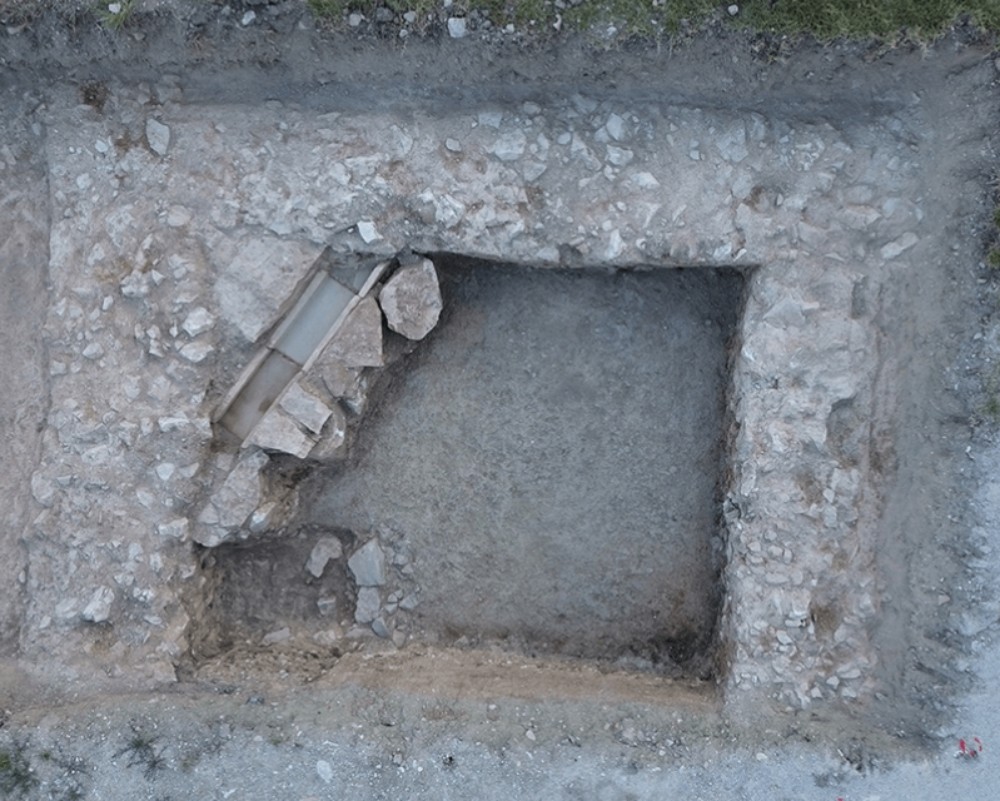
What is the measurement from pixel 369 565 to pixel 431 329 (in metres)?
1.65

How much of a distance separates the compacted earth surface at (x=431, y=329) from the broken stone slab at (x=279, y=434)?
0.07 feet

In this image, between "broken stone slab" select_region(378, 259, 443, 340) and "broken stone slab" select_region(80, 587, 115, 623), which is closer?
"broken stone slab" select_region(80, 587, 115, 623)

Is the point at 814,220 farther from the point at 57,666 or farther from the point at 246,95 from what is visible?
the point at 57,666

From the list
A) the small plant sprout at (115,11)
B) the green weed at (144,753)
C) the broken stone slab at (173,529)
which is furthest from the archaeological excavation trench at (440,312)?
the small plant sprout at (115,11)

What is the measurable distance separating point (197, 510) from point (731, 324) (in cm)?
360

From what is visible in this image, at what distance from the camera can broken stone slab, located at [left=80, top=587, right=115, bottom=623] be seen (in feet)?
15.9

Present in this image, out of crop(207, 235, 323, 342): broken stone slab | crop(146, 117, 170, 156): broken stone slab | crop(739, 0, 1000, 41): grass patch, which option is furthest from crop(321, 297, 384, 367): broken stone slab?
crop(739, 0, 1000, 41): grass patch

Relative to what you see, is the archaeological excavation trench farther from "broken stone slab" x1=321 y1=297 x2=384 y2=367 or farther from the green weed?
the green weed

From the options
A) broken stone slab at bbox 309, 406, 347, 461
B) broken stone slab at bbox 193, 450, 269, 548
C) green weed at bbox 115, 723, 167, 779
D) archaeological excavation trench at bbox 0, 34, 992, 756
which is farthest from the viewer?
broken stone slab at bbox 309, 406, 347, 461

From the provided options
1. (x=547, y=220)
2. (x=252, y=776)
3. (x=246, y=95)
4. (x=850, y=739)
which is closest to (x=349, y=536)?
(x=252, y=776)

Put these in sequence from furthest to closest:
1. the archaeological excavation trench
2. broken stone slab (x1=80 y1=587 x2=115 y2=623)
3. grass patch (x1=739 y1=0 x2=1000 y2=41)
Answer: broken stone slab (x1=80 y1=587 x2=115 y2=623) < the archaeological excavation trench < grass patch (x1=739 y1=0 x2=1000 y2=41)

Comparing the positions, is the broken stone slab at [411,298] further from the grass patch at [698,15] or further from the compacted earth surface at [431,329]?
the grass patch at [698,15]

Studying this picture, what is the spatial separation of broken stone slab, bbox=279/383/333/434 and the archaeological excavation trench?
0.01m

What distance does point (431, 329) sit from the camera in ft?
17.4
